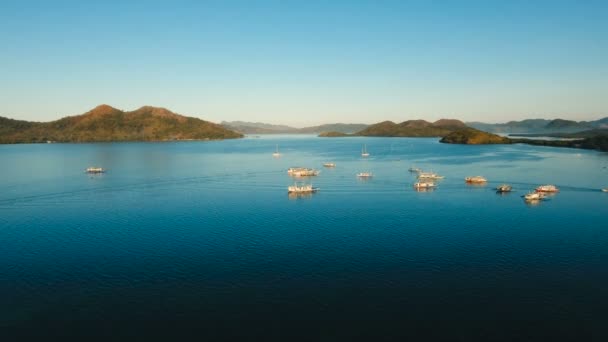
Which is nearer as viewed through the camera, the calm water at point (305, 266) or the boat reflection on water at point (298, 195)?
the calm water at point (305, 266)

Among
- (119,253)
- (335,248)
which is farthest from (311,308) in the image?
(119,253)

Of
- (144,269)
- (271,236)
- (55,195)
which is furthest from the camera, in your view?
(55,195)

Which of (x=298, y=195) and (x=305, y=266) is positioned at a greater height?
(x=298, y=195)

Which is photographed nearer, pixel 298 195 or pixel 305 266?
pixel 305 266

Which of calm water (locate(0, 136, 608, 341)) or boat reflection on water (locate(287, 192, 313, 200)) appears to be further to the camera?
boat reflection on water (locate(287, 192, 313, 200))

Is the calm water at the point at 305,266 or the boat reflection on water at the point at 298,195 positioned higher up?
the boat reflection on water at the point at 298,195

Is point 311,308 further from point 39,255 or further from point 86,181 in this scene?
point 86,181

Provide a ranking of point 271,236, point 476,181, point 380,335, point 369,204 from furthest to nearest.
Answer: point 476,181, point 369,204, point 271,236, point 380,335

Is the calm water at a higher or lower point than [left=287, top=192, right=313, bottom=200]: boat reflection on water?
lower
